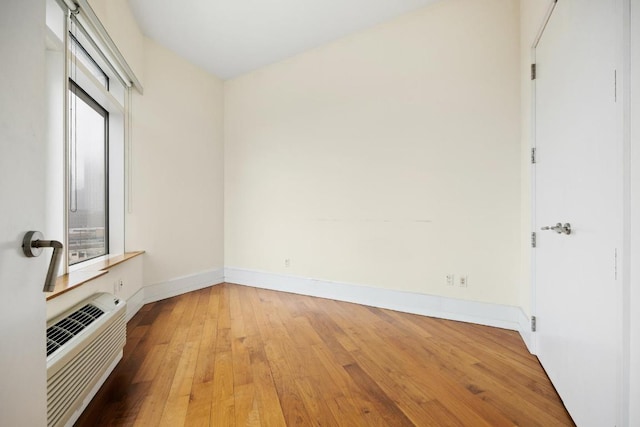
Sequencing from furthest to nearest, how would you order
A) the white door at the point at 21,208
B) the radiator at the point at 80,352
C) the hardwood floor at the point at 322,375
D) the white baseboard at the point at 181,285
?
the white baseboard at the point at 181,285
the hardwood floor at the point at 322,375
the radiator at the point at 80,352
the white door at the point at 21,208

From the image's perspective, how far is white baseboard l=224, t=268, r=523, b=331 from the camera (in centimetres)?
267

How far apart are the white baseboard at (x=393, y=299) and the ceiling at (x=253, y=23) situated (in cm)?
310

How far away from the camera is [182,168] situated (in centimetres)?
388

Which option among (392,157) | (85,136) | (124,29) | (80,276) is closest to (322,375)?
(80,276)

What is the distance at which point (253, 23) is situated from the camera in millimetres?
3275

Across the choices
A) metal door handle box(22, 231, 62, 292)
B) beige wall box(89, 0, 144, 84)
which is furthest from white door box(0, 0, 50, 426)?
beige wall box(89, 0, 144, 84)

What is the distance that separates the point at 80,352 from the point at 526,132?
341cm

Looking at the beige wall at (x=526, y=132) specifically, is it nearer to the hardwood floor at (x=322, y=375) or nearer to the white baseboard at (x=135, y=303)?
the hardwood floor at (x=322, y=375)

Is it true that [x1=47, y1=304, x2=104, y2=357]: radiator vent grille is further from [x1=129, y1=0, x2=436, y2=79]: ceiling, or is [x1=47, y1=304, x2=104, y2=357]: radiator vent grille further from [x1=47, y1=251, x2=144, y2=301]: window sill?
[x1=129, y1=0, x2=436, y2=79]: ceiling

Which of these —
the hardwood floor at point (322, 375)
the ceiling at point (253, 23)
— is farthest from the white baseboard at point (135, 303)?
the ceiling at point (253, 23)

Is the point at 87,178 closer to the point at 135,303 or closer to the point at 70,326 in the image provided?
the point at 135,303

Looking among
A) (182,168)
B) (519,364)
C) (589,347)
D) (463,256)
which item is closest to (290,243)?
(182,168)

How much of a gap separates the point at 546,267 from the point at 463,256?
0.94m

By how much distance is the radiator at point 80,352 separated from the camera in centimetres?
125
